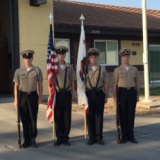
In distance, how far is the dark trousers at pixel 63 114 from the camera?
1030 cm

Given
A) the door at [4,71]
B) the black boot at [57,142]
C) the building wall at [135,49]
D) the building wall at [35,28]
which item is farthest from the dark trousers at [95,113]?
the building wall at [135,49]

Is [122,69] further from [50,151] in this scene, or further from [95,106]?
[50,151]

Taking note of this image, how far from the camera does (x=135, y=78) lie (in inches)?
414

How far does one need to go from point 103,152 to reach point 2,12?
43.3ft

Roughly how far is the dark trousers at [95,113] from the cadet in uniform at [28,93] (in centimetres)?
115

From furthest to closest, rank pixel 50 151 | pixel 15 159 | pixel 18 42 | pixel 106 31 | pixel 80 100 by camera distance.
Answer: pixel 106 31 → pixel 18 42 → pixel 80 100 → pixel 50 151 → pixel 15 159

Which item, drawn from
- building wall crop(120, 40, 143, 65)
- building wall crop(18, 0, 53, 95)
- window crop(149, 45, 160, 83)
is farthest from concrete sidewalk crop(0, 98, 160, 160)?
window crop(149, 45, 160, 83)

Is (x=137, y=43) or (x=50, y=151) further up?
(x=137, y=43)

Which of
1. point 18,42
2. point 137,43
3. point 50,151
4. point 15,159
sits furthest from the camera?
point 137,43

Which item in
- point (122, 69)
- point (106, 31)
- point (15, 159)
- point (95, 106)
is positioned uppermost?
point (106, 31)

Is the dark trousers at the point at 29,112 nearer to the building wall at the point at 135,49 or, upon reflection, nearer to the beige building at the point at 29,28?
the beige building at the point at 29,28

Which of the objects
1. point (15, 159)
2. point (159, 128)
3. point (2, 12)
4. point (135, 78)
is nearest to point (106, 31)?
point (2, 12)

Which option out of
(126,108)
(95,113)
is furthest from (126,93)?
(95,113)

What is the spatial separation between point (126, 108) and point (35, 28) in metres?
9.37
